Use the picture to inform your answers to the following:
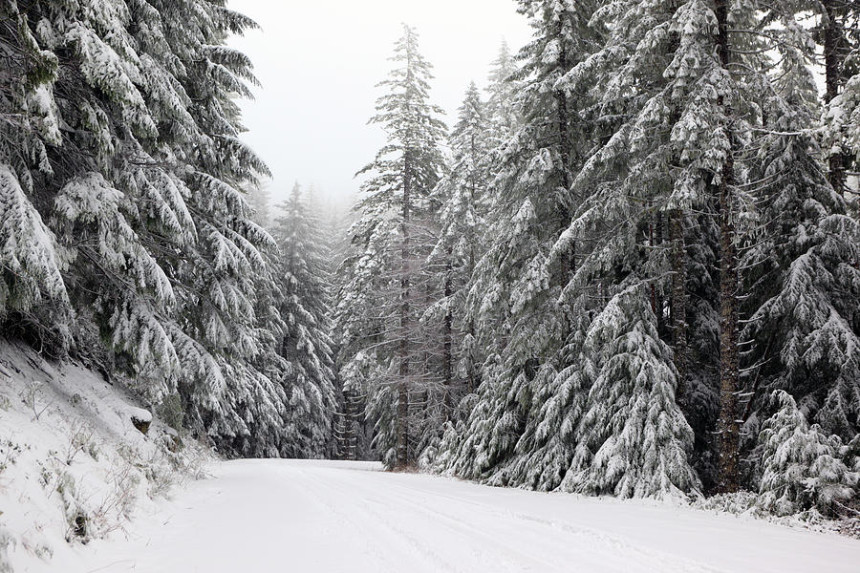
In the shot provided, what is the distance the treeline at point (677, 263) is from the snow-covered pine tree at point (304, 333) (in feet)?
58.0

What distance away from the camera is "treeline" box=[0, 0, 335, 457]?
22.3 feet

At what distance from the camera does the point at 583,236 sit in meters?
13.5

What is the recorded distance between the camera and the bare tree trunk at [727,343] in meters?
10.3

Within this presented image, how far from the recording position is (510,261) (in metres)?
15.4

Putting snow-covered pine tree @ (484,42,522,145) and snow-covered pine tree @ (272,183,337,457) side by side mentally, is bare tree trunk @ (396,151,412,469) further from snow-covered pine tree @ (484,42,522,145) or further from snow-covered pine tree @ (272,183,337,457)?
snow-covered pine tree @ (272,183,337,457)

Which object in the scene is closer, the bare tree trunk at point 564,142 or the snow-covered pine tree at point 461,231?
the bare tree trunk at point 564,142

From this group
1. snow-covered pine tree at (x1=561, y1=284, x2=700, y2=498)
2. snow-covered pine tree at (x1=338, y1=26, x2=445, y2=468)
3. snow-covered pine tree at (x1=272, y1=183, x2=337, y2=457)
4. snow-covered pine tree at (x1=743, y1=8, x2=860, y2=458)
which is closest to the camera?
snow-covered pine tree at (x1=743, y1=8, x2=860, y2=458)

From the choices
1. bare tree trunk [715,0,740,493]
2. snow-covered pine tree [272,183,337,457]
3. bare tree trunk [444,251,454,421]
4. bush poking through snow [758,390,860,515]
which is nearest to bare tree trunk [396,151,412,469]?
bare tree trunk [444,251,454,421]

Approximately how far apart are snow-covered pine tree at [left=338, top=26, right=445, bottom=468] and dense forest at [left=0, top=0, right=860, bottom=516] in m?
5.64

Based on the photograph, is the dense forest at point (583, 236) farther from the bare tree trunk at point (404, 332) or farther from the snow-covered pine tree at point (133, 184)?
the bare tree trunk at point (404, 332)

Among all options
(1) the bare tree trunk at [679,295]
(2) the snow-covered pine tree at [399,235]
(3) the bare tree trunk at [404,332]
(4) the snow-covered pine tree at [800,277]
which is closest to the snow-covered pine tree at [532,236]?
(1) the bare tree trunk at [679,295]

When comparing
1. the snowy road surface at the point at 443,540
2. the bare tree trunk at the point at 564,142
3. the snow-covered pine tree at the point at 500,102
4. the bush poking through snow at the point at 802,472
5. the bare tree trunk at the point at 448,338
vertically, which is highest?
the snow-covered pine tree at the point at 500,102

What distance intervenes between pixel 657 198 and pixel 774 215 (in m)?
2.76

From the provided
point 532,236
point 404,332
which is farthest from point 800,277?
point 404,332
